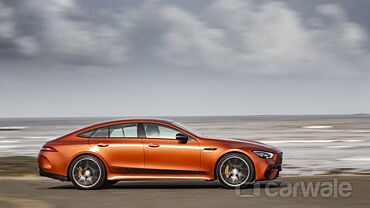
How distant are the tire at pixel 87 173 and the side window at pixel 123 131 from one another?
61cm

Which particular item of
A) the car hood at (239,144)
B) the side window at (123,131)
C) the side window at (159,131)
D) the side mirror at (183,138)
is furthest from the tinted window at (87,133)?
the car hood at (239,144)

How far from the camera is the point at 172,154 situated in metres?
11.7

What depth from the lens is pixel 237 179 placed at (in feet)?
38.1

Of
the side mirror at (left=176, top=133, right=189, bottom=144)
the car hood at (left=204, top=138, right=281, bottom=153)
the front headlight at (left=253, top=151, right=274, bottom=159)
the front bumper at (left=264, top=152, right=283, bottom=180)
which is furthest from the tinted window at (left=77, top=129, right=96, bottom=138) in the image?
the front bumper at (left=264, top=152, right=283, bottom=180)

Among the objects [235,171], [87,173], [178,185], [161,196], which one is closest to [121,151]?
[87,173]

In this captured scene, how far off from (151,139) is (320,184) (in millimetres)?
3362

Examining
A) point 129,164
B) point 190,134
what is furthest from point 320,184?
point 129,164

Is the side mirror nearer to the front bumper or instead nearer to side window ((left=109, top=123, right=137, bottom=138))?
side window ((left=109, top=123, right=137, bottom=138))

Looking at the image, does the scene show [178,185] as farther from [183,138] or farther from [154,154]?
[183,138]

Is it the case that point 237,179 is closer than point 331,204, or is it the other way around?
point 331,204

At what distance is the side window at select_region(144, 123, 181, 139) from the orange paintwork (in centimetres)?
8

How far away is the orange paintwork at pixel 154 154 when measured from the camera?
11.7 metres

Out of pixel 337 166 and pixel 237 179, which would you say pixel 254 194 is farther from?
pixel 337 166

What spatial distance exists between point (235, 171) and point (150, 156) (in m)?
1.63
